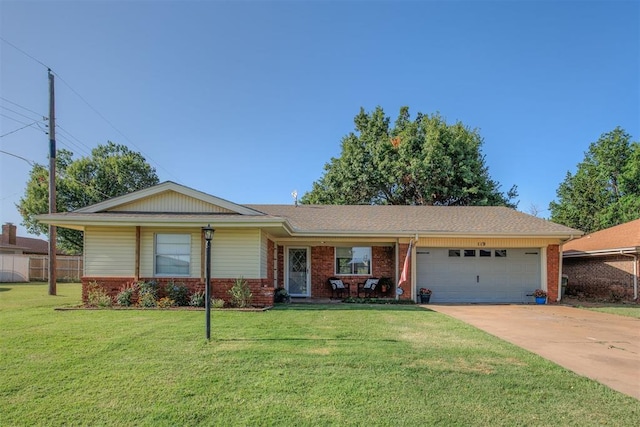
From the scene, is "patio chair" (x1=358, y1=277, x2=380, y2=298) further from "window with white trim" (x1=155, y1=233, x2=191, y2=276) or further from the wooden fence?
the wooden fence

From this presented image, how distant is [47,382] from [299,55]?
1200cm

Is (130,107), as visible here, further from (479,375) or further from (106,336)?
(479,375)

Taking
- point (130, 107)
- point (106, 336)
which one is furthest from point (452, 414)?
point (130, 107)

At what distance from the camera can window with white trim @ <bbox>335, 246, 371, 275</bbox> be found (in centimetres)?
1542

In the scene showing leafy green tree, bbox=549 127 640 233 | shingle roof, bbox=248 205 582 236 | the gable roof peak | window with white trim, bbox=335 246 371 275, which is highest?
leafy green tree, bbox=549 127 640 233

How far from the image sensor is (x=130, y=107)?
16562 millimetres

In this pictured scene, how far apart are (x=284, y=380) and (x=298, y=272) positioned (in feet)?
35.2

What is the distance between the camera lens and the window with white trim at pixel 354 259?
50.6 feet

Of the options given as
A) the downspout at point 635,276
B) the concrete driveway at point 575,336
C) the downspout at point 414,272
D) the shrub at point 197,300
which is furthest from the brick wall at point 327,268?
the downspout at point 635,276

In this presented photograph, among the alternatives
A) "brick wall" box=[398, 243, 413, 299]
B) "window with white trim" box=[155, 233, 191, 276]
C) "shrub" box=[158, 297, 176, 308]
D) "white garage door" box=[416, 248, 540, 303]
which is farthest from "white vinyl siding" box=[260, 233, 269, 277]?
"white garage door" box=[416, 248, 540, 303]

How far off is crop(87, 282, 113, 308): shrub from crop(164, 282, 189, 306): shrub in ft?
5.05

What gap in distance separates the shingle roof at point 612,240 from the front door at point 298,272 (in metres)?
11.5

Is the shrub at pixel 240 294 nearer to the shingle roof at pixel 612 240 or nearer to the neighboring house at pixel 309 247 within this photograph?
the neighboring house at pixel 309 247

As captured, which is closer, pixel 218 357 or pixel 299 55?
pixel 218 357
